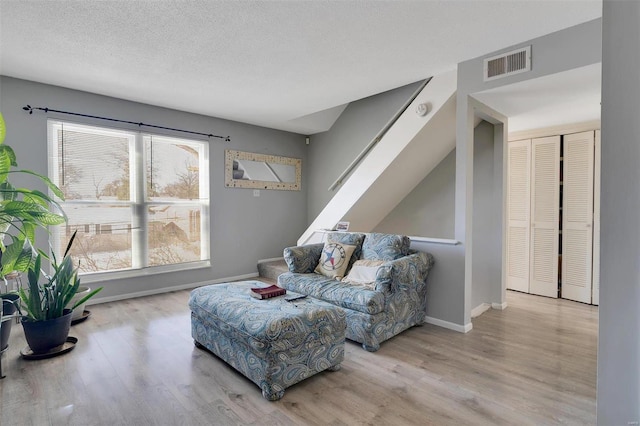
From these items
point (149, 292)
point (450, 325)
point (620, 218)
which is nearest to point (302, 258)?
point (450, 325)

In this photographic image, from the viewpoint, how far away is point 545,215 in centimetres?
424

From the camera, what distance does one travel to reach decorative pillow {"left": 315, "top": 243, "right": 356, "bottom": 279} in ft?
10.9

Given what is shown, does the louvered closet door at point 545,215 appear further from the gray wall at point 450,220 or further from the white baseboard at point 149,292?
the white baseboard at point 149,292

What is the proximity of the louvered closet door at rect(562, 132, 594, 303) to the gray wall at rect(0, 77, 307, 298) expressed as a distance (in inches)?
154

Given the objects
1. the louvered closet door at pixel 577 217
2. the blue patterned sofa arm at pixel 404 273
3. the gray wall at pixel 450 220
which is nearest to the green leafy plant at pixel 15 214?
the blue patterned sofa arm at pixel 404 273

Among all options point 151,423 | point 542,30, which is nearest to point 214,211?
point 151,423

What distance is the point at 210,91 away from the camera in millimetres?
3740

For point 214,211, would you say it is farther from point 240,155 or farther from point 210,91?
point 210,91

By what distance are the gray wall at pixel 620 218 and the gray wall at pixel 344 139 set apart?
3.46 meters

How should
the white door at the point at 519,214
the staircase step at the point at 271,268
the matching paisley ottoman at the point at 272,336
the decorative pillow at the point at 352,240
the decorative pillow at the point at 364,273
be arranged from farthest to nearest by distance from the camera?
the staircase step at the point at 271,268 → the white door at the point at 519,214 → the decorative pillow at the point at 352,240 → the decorative pillow at the point at 364,273 → the matching paisley ottoman at the point at 272,336

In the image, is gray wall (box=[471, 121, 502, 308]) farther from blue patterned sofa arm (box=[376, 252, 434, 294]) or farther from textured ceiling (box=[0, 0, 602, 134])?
textured ceiling (box=[0, 0, 602, 134])

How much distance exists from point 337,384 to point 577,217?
3.71 m

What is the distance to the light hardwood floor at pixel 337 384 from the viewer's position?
6.08 ft

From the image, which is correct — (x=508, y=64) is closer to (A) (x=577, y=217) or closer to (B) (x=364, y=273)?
(B) (x=364, y=273)
